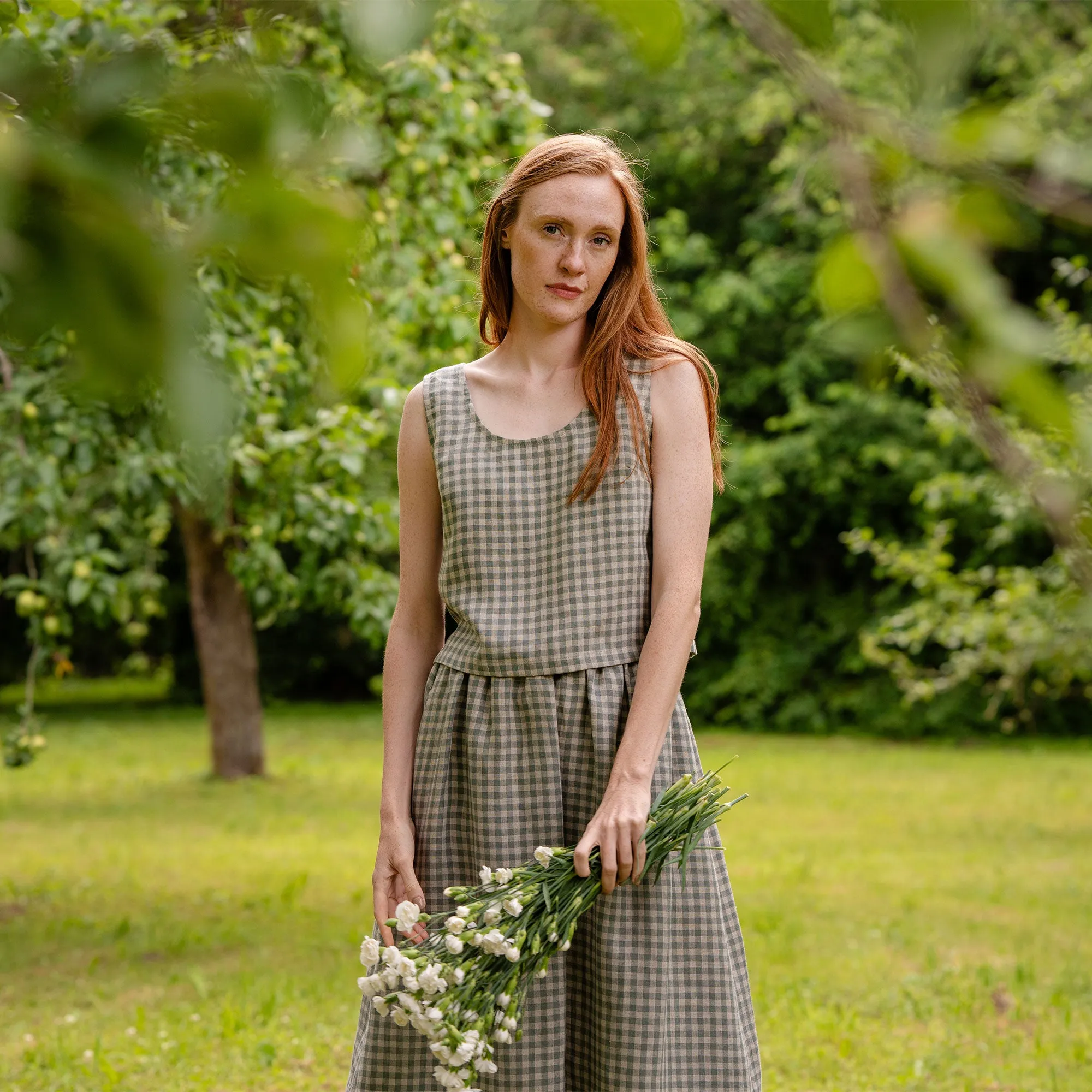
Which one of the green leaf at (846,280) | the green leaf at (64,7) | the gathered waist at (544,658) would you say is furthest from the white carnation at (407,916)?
the green leaf at (846,280)

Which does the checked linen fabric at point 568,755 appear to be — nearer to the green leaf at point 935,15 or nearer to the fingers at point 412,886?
the fingers at point 412,886

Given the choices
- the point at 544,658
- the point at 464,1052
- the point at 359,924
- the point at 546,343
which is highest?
the point at 546,343

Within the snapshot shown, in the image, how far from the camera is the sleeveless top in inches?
80.4

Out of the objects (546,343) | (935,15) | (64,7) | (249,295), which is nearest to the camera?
(935,15)

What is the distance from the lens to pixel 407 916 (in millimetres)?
1904

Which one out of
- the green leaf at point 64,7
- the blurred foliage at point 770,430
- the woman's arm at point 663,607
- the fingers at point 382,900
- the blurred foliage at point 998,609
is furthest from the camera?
the blurred foliage at point 770,430

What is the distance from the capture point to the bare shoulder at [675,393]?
207 centimetres

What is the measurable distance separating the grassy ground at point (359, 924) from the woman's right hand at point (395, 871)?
1996 mm

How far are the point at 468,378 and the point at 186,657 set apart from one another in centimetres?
1655

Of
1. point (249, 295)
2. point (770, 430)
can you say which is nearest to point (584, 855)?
point (249, 295)

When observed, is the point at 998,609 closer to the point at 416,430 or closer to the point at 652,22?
the point at 416,430

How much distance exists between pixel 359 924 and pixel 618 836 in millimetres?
4321

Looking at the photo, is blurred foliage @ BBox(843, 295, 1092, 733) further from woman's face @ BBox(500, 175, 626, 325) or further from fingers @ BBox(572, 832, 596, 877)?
fingers @ BBox(572, 832, 596, 877)

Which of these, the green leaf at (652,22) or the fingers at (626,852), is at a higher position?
the green leaf at (652,22)
